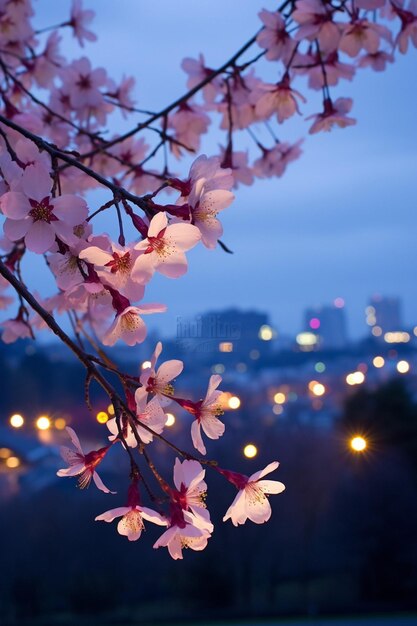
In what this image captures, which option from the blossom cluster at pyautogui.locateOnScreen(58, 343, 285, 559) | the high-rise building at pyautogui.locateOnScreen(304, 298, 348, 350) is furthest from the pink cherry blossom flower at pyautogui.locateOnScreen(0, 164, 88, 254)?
the high-rise building at pyautogui.locateOnScreen(304, 298, 348, 350)

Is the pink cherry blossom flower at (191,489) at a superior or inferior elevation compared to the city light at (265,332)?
inferior

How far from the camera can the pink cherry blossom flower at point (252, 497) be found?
28.7 inches

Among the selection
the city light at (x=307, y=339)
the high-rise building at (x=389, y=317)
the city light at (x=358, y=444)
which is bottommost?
the city light at (x=358, y=444)

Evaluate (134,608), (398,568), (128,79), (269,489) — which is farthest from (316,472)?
(269,489)

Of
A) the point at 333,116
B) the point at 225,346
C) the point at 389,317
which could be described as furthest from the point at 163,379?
the point at 389,317

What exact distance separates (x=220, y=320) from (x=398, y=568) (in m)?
12.4

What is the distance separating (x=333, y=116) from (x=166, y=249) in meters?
0.85

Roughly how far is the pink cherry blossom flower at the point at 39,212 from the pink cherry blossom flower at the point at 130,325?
8 cm

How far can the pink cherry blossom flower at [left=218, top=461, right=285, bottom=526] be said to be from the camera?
729 millimetres

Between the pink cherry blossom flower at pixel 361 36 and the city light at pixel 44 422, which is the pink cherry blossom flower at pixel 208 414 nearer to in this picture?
the pink cherry blossom flower at pixel 361 36

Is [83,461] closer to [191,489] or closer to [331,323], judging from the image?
[191,489]

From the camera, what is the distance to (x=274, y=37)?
54.1 inches

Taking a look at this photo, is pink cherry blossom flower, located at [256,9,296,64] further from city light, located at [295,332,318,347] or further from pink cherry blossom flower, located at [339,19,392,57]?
city light, located at [295,332,318,347]

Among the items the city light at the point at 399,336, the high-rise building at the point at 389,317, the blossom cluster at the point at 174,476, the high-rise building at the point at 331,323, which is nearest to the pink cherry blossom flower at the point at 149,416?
the blossom cluster at the point at 174,476
